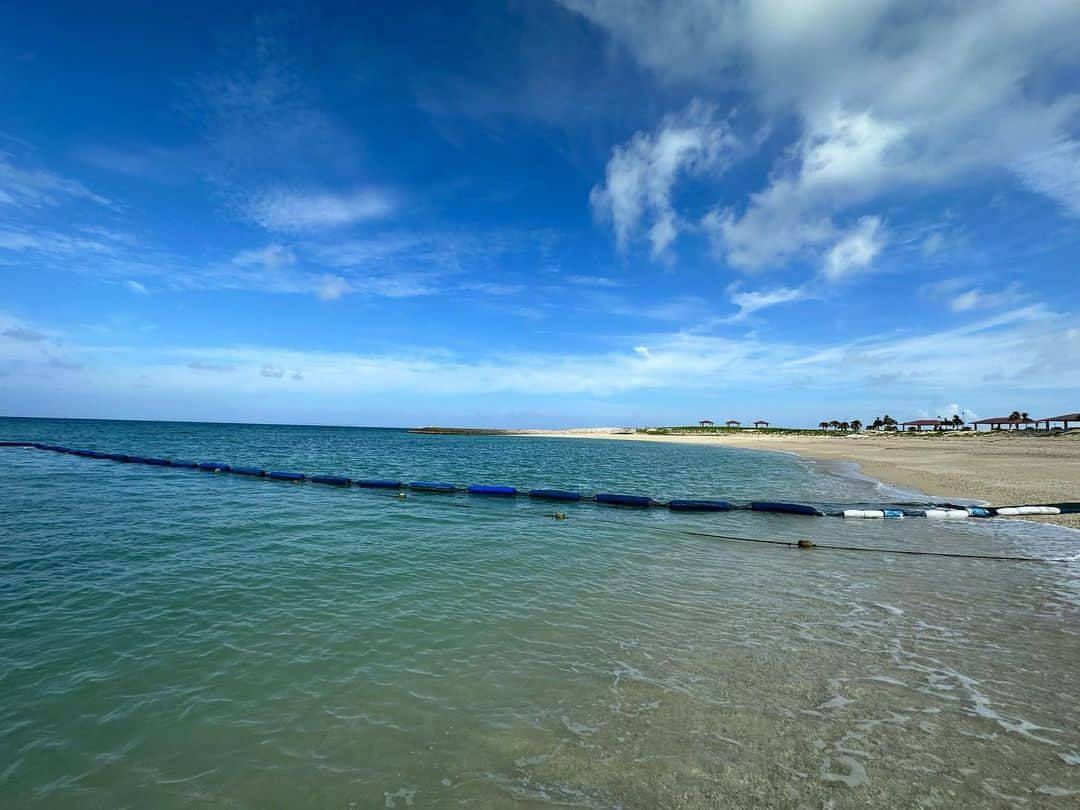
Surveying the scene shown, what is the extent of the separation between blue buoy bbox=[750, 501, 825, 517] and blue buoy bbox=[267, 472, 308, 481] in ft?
88.9

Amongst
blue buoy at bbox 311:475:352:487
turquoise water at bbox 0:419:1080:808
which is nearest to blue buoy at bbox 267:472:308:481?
blue buoy at bbox 311:475:352:487

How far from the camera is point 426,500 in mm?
24969

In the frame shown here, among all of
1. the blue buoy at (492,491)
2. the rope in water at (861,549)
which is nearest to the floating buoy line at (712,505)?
the blue buoy at (492,491)

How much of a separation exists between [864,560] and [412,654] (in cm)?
1376

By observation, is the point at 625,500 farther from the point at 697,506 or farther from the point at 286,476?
the point at 286,476

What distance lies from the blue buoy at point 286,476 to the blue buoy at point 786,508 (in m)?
27.1

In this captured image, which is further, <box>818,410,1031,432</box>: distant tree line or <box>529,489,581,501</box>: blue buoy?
<box>818,410,1031,432</box>: distant tree line

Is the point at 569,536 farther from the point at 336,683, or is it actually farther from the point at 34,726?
the point at 34,726

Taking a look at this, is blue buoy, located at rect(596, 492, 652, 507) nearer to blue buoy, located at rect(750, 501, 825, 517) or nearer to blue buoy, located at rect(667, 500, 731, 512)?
blue buoy, located at rect(667, 500, 731, 512)

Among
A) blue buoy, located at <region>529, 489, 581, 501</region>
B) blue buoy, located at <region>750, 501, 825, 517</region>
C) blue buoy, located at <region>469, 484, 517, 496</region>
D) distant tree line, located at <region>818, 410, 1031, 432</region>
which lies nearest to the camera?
blue buoy, located at <region>750, 501, 825, 517</region>

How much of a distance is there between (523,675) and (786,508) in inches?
781

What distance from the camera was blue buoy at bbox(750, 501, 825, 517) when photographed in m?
22.3

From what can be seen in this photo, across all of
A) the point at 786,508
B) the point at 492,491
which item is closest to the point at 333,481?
the point at 492,491

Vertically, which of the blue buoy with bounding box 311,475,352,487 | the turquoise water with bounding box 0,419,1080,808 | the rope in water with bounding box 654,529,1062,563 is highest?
the blue buoy with bounding box 311,475,352,487
